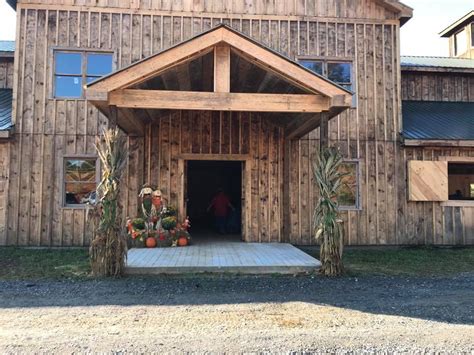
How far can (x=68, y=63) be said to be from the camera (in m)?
10.3

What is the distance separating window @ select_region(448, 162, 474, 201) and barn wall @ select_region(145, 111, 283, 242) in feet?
17.3

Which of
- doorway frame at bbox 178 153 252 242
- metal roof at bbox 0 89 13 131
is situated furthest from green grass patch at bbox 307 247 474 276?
metal roof at bbox 0 89 13 131

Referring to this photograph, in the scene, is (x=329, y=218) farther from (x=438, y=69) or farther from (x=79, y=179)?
(x=438, y=69)

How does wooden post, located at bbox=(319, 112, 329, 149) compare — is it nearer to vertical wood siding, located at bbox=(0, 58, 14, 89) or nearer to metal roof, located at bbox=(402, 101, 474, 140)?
metal roof, located at bbox=(402, 101, 474, 140)

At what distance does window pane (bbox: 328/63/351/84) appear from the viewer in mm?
10984

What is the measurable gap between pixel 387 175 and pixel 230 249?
4935 millimetres

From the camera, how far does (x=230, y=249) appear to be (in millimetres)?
9227

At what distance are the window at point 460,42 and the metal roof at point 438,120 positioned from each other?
16.9 feet

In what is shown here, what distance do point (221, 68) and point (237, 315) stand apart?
4.41m

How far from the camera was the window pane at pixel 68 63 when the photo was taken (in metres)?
10.3

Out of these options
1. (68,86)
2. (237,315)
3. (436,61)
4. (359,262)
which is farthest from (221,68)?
(436,61)

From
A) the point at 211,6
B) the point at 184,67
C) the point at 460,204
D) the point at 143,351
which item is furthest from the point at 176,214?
the point at 460,204

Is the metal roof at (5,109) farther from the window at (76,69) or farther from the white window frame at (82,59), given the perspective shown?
the window at (76,69)

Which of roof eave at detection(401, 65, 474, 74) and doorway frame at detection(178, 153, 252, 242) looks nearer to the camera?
doorway frame at detection(178, 153, 252, 242)
